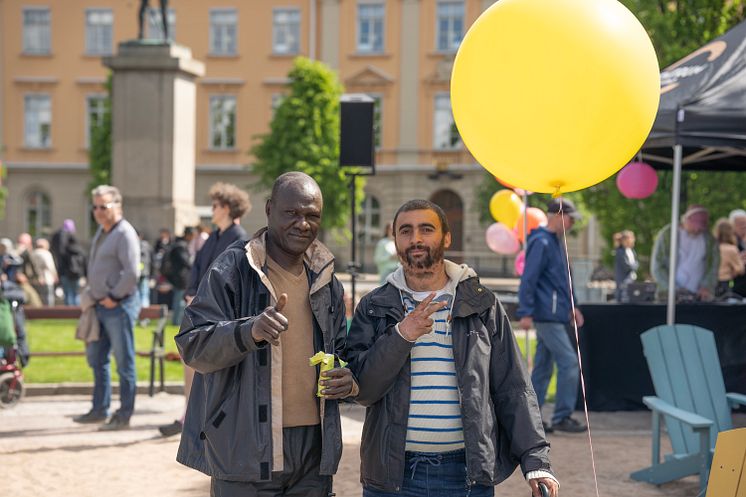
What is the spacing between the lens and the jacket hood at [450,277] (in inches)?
161

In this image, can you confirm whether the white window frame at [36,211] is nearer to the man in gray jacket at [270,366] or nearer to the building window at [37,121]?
the building window at [37,121]

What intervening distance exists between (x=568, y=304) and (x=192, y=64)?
13366mm

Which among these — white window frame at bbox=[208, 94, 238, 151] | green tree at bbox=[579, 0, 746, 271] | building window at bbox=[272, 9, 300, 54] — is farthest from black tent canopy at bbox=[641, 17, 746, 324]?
white window frame at bbox=[208, 94, 238, 151]

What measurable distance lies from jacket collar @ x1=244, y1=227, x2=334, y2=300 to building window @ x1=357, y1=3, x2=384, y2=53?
140 feet

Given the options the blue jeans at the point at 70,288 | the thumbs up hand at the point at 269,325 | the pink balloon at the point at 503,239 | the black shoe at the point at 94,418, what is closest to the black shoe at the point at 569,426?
the black shoe at the point at 94,418

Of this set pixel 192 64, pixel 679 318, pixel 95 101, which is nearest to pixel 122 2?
pixel 95 101

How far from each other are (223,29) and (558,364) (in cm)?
4029

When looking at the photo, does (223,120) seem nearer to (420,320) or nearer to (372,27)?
(372,27)

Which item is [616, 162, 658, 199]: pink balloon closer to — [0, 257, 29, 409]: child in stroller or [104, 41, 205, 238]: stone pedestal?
[0, 257, 29, 409]: child in stroller

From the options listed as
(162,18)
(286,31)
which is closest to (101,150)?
(286,31)

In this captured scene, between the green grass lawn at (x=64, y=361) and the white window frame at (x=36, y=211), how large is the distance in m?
30.0

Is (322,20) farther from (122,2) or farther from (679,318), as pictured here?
(679,318)

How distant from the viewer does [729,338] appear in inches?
405

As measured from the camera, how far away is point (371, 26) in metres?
46.0
